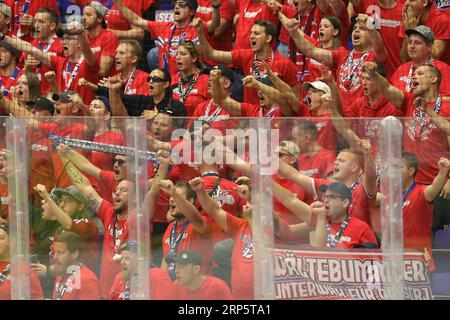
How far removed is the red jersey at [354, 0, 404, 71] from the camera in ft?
30.7

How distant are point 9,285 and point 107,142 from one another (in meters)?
0.89

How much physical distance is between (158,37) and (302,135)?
390 centimetres

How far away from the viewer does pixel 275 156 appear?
260 inches

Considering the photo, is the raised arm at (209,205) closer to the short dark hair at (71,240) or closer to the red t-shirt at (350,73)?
the short dark hair at (71,240)

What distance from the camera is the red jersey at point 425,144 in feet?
21.6

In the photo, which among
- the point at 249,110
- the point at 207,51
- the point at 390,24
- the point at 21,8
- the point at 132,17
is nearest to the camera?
the point at 249,110

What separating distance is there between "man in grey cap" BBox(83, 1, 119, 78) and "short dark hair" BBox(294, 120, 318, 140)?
151 inches

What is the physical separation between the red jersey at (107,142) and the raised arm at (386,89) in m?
2.54

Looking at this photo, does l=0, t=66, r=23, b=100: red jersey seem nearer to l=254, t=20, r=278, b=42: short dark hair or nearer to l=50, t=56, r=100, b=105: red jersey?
l=50, t=56, r=100, b=105: red jersey

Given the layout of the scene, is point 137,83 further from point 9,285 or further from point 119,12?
point 9,285

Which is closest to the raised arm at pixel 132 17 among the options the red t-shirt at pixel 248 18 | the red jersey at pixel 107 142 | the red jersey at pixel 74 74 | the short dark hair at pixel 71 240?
the red jersey at pixel 74 74

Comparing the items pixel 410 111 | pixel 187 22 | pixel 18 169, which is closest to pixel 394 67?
pixel 410 111

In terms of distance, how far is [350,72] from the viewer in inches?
365

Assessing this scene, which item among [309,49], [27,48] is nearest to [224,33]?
[309,49]
